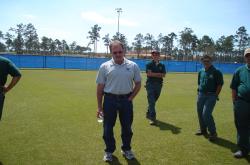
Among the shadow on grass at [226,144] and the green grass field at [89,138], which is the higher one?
the green grass field at [89,138]

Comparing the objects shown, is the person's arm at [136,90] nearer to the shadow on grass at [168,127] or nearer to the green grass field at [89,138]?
the green grass field at [89,138]

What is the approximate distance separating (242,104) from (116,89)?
2.29 m

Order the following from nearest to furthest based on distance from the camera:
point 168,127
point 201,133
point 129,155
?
point 129,155, point 201,133, point 168,127

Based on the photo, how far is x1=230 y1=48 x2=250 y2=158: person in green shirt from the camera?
18.5ft

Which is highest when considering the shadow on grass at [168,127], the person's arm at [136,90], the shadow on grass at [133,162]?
the person's arm at [136,90]

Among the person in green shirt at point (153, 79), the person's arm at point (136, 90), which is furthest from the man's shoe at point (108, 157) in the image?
the person in green shirt at point (153, 79)

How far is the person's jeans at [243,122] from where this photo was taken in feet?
18.6

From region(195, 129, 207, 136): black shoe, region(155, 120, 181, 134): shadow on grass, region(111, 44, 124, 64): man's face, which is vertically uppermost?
region(111, 44, 124, 64): man's face

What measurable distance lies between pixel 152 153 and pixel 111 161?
92 centimetres

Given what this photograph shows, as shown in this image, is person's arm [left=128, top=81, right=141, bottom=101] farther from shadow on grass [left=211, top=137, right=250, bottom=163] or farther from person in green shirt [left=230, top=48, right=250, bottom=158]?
shadow on grass [left=211, top=137, right=250, bottom=163]

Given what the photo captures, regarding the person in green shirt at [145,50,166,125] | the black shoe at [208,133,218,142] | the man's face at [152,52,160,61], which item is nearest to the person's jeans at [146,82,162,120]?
the person in green shirt at [145,50,166,125]

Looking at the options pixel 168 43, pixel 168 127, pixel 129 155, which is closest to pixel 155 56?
pixel 168 127

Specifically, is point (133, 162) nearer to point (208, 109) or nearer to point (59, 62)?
point (208, 109)

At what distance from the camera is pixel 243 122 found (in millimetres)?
5730
